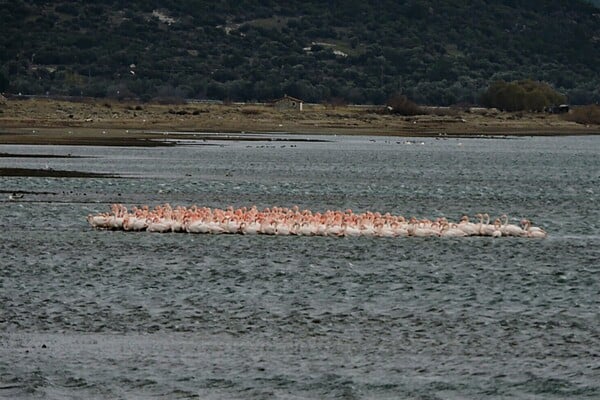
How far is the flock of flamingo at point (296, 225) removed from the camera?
37.2 m

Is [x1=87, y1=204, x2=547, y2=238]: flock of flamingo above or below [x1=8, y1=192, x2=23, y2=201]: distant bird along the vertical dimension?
above

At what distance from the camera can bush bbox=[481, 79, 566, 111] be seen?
154625 millimetres

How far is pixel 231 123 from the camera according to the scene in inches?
4562

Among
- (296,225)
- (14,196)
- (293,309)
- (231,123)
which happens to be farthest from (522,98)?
(293,309)

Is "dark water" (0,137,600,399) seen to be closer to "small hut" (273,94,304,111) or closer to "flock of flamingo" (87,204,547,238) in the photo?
"flock of flamingo" (87,204,547,238)

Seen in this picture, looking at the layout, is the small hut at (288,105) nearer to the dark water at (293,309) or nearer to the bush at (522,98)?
the bush at (522,98)

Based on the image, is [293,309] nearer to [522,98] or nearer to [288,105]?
[288,105]

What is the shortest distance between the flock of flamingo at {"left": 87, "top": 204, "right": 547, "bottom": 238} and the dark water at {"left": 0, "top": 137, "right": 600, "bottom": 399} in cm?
58

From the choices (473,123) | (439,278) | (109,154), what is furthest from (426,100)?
(439,278)

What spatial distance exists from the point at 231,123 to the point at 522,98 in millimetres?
49452

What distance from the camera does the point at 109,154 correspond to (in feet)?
238

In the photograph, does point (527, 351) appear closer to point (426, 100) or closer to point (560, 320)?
point (560, 320)

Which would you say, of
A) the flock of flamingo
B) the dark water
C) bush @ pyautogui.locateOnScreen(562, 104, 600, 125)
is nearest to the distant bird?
the dark water

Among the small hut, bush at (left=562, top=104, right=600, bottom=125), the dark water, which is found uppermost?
the dark water
